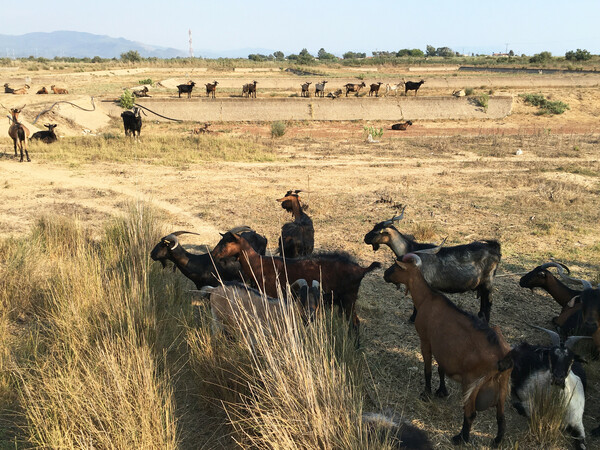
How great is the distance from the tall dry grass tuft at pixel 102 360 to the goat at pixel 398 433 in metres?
1.63

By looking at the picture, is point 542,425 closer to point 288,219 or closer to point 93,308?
point 93,308

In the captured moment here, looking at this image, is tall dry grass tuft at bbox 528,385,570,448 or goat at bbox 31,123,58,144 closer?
tall dry grass tuft at bbox 528,385,570,448

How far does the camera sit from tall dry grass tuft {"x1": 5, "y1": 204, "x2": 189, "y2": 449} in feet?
12.4

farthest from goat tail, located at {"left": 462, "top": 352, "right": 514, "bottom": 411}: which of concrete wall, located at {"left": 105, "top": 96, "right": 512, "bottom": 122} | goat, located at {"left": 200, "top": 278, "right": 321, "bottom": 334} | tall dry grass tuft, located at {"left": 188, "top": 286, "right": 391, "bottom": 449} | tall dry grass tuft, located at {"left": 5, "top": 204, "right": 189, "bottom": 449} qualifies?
concrete wall, located at {"left": 105, "top": 96, "right": 512, "bottom": 122}

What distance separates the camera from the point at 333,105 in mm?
30984

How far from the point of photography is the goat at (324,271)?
20.8 feet

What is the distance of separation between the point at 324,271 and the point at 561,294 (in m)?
3.66

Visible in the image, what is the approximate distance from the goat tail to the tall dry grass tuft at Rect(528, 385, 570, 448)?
412 millimetres

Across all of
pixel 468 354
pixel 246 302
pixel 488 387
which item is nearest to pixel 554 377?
pixel 488 387

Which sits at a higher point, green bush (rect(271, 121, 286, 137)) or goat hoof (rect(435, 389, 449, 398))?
green bush (rect(271, 121, 286, 137))

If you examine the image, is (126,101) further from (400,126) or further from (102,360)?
(102,360)

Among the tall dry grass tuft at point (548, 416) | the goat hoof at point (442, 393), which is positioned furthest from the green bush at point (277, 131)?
the tall dry grass tuft at point (548, 416)

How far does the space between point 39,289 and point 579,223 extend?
1168cm

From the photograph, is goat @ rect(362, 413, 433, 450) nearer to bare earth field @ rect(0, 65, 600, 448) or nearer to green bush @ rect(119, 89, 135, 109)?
bare earth field @ rect(0, 65, 600, 448)
